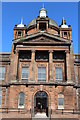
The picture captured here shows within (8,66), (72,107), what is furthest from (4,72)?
(72,107)

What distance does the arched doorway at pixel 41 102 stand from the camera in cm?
2306

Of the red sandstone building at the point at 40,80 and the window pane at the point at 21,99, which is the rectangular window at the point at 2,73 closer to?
the red sandstone building at the point at 40,80

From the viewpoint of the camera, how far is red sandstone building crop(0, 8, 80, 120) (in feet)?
74.2

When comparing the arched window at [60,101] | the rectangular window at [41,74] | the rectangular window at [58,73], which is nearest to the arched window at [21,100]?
the rectangular window at [41,74]

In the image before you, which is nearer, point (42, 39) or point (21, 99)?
point (21, 99)

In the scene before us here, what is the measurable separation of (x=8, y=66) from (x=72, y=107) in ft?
Answer: 40.0

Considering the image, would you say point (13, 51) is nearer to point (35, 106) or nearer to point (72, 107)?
point (35, 106)

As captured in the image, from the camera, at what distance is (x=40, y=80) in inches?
990

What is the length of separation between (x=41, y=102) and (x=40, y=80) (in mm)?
3366

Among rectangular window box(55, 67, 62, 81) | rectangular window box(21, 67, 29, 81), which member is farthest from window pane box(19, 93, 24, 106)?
rectangular window box(55, 67, 62, 81)

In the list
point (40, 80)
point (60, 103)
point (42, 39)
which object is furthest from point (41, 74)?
point (42, 39)

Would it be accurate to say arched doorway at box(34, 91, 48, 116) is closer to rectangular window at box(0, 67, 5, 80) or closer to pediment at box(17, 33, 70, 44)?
rectangular window at box(0, 67, 5, 80)

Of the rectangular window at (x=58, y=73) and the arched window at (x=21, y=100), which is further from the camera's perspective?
the rectangular window at (x=58, y=73)

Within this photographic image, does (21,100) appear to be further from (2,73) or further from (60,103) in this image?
(2,73)
